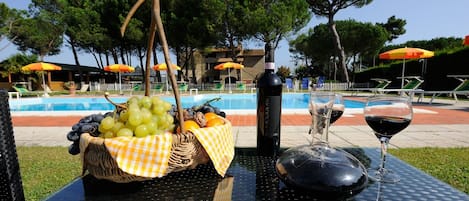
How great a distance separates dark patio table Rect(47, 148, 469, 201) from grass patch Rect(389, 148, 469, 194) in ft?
5.55

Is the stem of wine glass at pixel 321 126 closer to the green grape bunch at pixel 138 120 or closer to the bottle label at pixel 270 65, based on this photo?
the bottle label at pixel 270 65

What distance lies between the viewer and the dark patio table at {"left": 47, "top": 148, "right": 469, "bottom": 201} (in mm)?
700

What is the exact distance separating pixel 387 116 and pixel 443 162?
256 cm

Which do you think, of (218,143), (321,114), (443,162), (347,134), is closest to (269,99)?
(321,114)

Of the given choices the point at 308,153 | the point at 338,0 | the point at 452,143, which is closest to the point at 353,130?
the point at 452,143

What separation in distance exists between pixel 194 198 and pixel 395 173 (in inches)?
29.9

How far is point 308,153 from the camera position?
777 mm

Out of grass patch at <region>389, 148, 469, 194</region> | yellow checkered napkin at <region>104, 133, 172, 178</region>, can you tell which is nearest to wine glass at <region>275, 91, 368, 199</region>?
yellow checkered napkin at <region>104, 133, 172, 178</region>

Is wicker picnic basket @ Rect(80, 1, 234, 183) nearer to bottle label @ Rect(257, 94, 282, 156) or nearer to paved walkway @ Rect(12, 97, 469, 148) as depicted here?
bottle label @ Rect(257, 94, 282, 156)

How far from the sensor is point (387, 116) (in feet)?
2.66

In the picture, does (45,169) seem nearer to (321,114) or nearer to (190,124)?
(190,124)

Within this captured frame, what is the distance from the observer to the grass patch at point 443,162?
2143mm

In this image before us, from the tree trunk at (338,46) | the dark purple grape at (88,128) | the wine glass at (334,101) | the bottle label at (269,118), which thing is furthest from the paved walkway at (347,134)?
the tree trunk at (338,46)

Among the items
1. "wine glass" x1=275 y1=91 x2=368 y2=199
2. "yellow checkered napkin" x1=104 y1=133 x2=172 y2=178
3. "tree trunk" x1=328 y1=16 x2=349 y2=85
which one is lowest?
"wine glass" x1=275 y1=91 x2=368 y2=199
